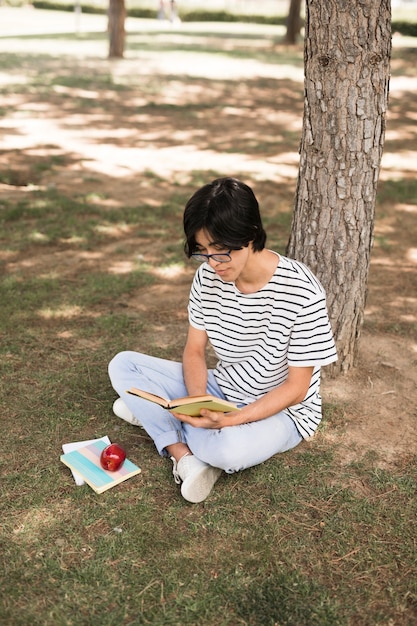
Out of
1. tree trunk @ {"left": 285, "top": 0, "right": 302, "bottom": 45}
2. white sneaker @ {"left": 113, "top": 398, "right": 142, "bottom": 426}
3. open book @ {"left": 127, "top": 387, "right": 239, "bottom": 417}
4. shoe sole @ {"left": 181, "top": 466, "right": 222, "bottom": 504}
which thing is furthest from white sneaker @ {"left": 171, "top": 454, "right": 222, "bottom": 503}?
tree trunk @ {"left": 285, "top": 0, "right": 302, "bottom": 45}

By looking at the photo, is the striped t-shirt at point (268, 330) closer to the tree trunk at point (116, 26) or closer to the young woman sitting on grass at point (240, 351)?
the young woman sitting on grass at point (240, 351)

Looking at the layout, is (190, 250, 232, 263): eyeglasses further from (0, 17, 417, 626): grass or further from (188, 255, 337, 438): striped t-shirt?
(0, 17, 417, 626): grass

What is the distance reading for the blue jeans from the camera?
308 cm

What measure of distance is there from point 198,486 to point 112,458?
431 mm

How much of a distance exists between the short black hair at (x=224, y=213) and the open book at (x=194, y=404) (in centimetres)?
64

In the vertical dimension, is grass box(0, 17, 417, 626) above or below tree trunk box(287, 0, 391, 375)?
below

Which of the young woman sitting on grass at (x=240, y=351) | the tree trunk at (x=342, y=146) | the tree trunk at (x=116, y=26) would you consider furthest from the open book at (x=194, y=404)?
the tree trunk at (x=116, y=26)

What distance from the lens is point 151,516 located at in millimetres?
2980

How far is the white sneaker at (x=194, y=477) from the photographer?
9.92 feet

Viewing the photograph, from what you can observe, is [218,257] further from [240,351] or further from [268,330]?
[240,351]

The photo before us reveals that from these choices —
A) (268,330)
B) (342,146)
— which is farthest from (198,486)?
(342,146)

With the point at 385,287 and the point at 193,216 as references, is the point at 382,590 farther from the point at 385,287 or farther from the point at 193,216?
A: the point at 385,287

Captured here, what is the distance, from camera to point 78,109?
11.6 m

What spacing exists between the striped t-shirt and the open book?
1.12 feet
